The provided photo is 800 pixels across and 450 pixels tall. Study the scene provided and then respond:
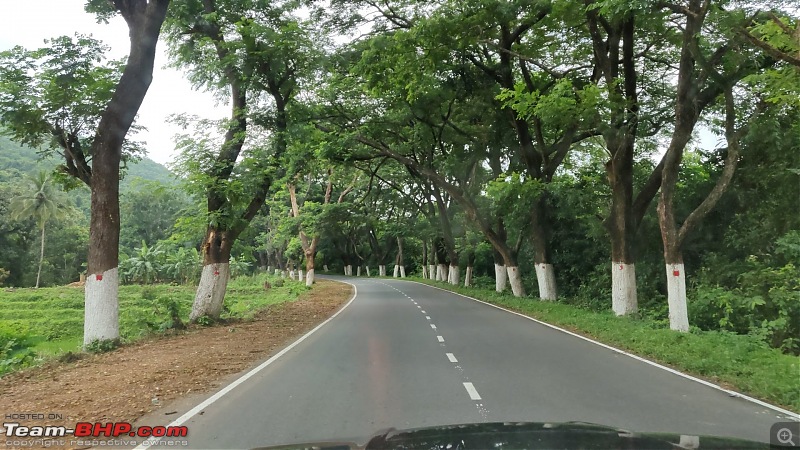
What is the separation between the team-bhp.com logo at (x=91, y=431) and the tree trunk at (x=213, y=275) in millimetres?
11678

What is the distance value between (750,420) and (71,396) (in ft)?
27.9

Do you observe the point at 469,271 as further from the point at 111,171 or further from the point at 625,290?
the point at 111,171

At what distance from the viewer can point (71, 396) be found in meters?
7.97

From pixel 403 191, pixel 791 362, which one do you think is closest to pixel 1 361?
pixel 791 362

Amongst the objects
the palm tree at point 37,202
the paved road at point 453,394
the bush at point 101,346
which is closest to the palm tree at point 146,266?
the palm tree at point 37,202

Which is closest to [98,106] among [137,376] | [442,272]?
[137,376]

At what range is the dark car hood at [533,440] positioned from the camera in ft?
14.4

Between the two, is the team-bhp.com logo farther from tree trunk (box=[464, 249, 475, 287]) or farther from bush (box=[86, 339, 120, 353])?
tree trunk (box=[464, 249, 475, 287])

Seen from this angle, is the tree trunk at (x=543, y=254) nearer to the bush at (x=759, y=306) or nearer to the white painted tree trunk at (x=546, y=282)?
the white painted tree trunk at (x=546, y=282)

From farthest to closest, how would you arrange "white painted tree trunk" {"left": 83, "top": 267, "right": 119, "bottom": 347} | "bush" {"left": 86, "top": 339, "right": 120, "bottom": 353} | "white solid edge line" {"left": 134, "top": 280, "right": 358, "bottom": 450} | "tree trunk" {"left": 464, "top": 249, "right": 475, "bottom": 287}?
Answer: "tree trunk" {"left": 464, "top": 249, "right": 475, "bottom": 287} < "white painted tree trunk" {"left": 83, "top": 267, "right": 119, "bottom": 347} < "bush" {"left": 86, "top": 339, "right": 120, "bottom": 353} < "white solid edge line" {"left": 134, "top": 280, "right": 358, "bottom": 450}

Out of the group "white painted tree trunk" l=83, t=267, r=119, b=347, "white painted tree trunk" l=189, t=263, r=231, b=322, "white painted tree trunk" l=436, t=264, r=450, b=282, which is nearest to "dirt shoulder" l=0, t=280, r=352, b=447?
"white painted tree trunk" l=83, t=267, r=119, b=347

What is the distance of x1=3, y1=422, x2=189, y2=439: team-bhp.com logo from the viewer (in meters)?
6.15

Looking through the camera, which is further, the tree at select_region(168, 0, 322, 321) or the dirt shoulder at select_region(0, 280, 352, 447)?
the tree at select_region(168, 0, 322, 321)

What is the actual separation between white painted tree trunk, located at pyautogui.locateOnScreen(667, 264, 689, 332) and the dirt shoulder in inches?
376
